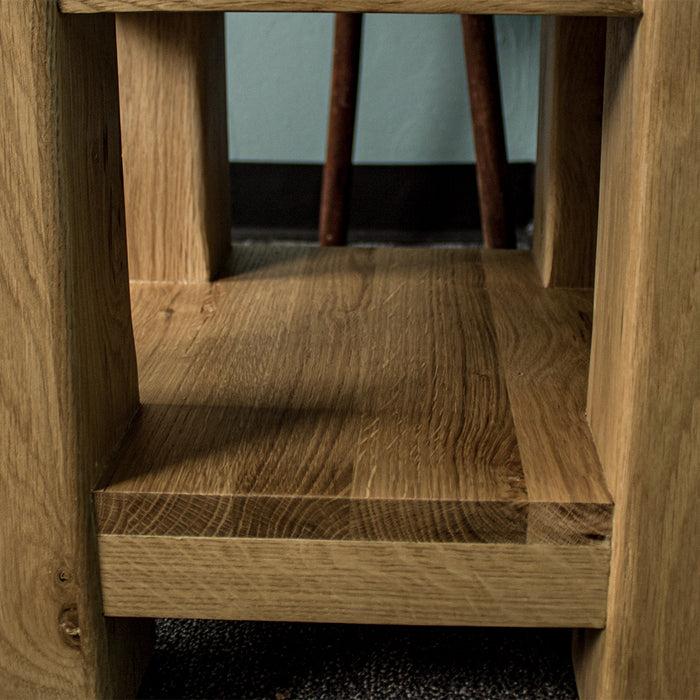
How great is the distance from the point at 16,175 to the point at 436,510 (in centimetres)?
29

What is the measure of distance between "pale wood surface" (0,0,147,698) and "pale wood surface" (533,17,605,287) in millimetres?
441

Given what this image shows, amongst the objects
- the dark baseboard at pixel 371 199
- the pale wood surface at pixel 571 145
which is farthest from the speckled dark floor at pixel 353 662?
the dark baseboard at pixel 371 199

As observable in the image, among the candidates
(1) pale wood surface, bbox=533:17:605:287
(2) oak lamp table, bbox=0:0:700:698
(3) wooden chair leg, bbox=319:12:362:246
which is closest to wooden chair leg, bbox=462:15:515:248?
(3) wooden chair leg, bbox=319:12:362:246

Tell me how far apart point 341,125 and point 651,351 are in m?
0.86

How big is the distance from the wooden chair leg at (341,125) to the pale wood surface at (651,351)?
73cm

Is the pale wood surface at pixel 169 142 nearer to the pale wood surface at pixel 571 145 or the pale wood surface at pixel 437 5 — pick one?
the pale wood surface at pixel 571 145

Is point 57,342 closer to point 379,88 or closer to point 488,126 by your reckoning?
point 488,126

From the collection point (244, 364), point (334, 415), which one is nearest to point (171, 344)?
point (244, 364)

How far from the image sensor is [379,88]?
1795 millimetres

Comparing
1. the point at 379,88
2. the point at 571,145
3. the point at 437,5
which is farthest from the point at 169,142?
the point at 379,88

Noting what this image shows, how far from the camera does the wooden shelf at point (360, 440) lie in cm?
62

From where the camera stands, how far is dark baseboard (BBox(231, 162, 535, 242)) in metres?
1.82

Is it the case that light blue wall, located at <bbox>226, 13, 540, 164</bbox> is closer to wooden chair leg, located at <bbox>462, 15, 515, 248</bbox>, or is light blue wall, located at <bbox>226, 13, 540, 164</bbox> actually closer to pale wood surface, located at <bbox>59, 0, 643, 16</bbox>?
wooden chair leg, located at <bbox>462, 15, 515, 248</bbox>

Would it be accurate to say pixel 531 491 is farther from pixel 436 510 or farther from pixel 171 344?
pixel 171 344
